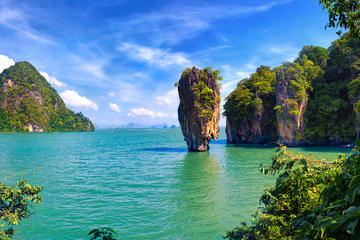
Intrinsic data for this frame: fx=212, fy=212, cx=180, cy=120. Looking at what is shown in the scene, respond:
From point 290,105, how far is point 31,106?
169 metres

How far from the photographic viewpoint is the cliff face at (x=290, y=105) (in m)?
39.3

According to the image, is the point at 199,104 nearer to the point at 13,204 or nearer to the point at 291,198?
the point at 291,198

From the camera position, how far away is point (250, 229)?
618 centimetres

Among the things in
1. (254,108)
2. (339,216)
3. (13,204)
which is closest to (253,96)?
(254,108)

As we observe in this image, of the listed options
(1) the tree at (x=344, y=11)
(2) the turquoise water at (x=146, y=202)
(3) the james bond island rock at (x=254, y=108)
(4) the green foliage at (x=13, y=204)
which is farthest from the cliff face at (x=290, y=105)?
(4) the green foliage at (x=13, y=204)

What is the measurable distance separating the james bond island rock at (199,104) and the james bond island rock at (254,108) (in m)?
12.1

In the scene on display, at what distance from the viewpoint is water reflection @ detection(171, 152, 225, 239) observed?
32.0ft

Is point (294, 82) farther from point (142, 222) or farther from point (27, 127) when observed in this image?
point (27, 127)

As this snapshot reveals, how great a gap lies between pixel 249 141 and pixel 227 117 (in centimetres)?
814

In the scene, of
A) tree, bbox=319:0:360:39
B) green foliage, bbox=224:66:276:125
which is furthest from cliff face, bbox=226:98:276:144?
tree, bbox=319:0:360:39

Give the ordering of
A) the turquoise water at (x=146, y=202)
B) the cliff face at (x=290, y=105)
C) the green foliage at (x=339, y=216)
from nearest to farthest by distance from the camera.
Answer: the green foliage at (x=339, y=216) → the turquoise water at (x=146, y=202) → the cliff face at (x=290, y=105)

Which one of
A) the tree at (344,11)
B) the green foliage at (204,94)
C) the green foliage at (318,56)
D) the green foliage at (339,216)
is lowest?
the green foliage at (339,216)

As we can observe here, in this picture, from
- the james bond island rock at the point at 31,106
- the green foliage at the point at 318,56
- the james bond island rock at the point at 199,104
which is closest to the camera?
the james bond island rock at the point at 199,104

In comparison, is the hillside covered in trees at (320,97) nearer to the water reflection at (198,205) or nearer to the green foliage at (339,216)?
the water reflection at (198,205)
